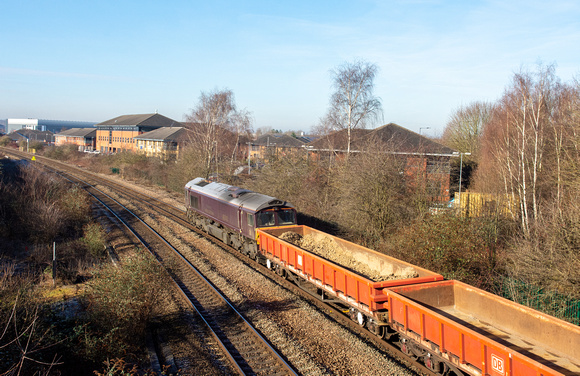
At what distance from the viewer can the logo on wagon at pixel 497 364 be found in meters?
5.91

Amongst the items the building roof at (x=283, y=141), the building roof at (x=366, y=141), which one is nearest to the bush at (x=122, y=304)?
the building roof at (x=366, y=141)

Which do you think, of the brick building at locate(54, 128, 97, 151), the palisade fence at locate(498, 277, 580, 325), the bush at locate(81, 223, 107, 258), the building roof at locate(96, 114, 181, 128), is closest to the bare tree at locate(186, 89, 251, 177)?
the bush at locate(81, 223, 107, 258)

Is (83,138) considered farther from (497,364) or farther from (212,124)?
(497,364)

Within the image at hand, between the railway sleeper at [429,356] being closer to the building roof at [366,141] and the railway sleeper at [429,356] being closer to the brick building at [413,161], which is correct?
the brick building at [413,161]

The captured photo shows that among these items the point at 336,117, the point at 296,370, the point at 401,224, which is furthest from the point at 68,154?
the point at 296,370

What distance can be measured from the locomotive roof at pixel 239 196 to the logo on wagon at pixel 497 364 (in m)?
10.2

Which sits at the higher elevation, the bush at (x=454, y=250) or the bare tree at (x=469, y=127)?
the bare tree at (x=469, y=127)

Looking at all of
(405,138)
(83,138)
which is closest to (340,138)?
(405,138)

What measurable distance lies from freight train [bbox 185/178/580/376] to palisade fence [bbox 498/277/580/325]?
Result: 3.12 meters

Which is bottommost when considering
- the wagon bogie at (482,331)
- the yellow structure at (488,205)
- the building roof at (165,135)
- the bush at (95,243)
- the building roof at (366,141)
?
the bush at (95,243)

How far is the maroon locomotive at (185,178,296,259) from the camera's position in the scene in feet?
50.5

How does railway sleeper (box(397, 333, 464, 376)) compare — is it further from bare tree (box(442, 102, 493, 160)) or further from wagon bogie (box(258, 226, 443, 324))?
bare tree (box(442, 102, 493, 160))

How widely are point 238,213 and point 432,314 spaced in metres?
10.6

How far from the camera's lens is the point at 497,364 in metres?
5.98
